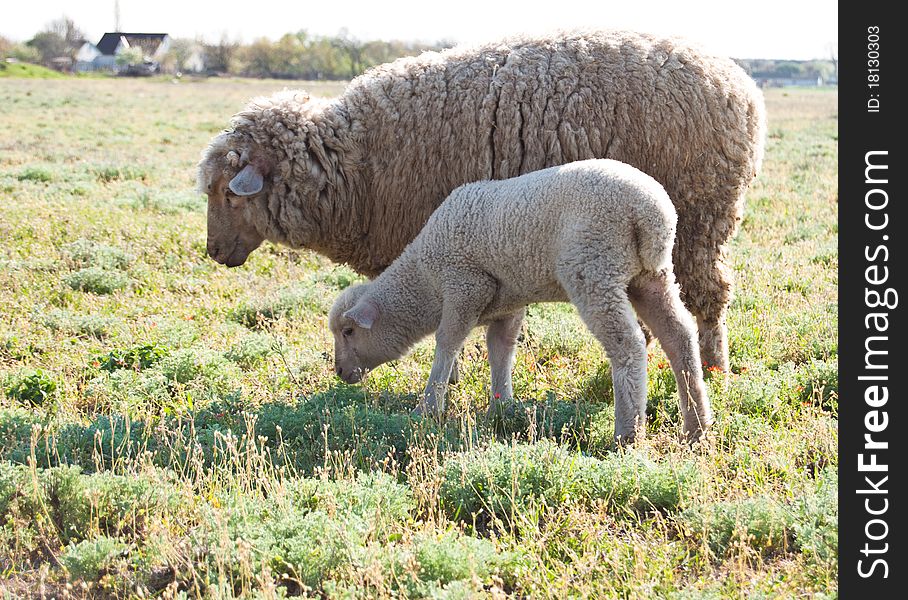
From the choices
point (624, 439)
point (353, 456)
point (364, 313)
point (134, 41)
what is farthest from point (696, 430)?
point (134, 41)

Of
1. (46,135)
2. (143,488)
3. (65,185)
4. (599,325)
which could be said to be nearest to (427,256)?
(599,325)

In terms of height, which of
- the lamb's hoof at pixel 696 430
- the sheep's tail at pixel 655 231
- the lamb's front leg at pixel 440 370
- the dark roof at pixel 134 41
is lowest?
the lamb's hoof at pixel 696 430

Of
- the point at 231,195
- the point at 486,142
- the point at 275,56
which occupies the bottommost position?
the point at 231,195

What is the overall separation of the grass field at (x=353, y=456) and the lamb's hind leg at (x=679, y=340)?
16cm

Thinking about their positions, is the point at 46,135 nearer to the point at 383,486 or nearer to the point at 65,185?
the point at 65,185

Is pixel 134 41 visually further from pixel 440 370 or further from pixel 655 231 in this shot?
pixel 655 231

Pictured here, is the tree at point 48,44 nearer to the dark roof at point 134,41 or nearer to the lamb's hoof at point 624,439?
the dark roof at point 134,41

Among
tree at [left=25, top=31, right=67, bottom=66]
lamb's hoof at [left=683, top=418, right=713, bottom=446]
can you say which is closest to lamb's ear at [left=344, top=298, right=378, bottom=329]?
lamb's hoof at [left=683, top=418, right=713, bottom=446]

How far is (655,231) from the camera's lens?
484cm

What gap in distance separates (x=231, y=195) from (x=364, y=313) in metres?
1.57

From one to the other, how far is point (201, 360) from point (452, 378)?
5.72ft

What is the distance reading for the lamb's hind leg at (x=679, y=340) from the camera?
5164 mm

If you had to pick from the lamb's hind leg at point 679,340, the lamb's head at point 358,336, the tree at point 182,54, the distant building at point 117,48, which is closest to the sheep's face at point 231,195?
the lamb's head at point 358,336
